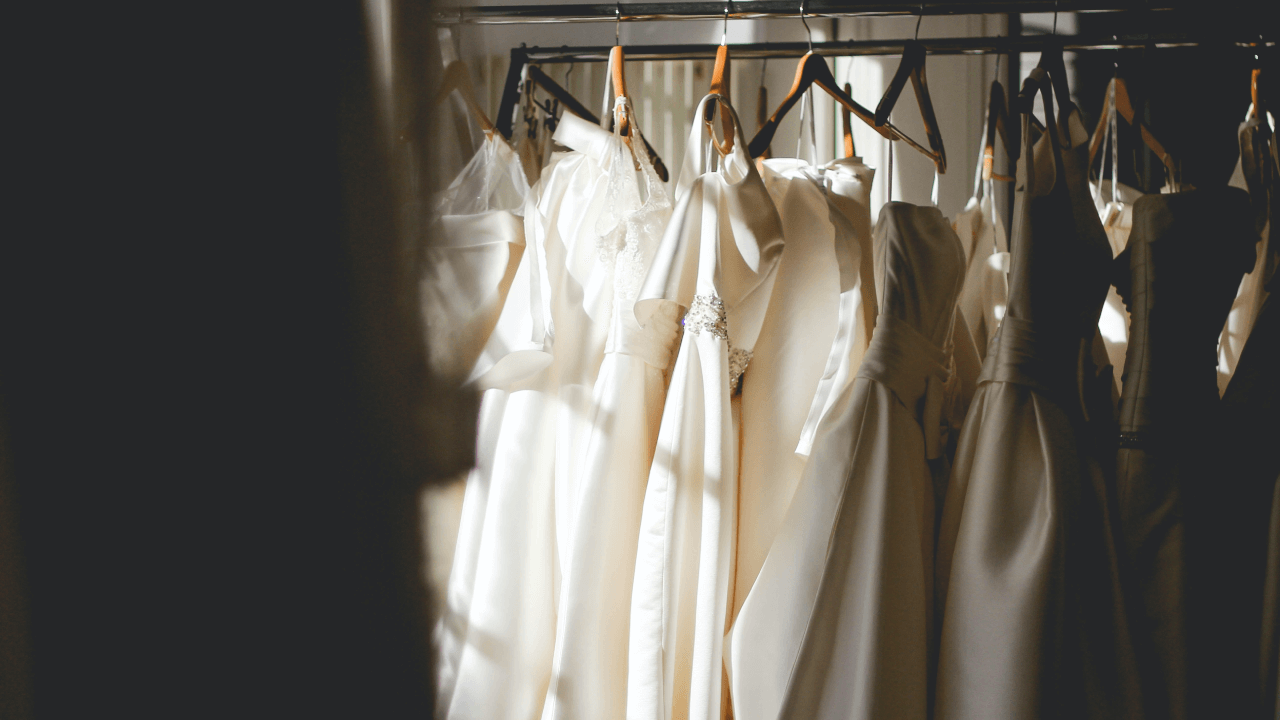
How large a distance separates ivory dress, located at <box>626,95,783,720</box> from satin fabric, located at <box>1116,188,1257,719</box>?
1.03 feet

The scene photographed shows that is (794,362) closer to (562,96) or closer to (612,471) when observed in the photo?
(612,471)

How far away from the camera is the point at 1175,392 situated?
1.84 feet

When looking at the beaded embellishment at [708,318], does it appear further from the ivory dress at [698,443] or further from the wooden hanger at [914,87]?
the wooden hanger at [914,87]

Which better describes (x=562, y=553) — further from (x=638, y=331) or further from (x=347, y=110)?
(x=347, y=110)

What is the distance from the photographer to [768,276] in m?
0.66

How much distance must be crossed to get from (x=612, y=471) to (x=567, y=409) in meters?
0.09

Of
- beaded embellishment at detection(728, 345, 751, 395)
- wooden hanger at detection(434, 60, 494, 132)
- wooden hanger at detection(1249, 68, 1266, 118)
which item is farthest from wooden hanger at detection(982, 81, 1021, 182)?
wooden hanger at detection(434, 60, 494, 132)

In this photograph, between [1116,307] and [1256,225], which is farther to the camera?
[1116,307]

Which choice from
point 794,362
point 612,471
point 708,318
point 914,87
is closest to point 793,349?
point 794,362

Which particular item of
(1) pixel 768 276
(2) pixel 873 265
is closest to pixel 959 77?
(2) pixel 873 265

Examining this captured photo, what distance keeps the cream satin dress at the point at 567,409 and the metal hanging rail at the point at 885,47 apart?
145 millimetres

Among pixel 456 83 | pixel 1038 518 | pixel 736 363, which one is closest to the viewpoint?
pixel 456 83

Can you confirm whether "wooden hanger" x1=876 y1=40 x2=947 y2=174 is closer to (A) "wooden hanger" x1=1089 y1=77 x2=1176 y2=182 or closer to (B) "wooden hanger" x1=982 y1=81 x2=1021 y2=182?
(B) "wooden hanger" x1=982 y1=81 x2=1021 y2=182

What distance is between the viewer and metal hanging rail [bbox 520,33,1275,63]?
2.45ft
